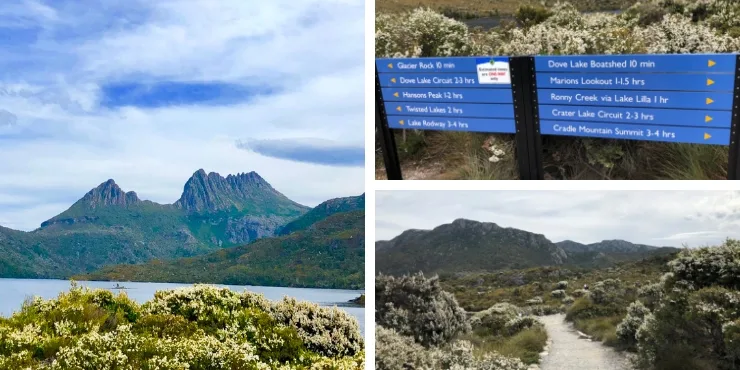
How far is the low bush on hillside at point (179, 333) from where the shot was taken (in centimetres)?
549

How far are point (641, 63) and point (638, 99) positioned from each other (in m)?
0.19

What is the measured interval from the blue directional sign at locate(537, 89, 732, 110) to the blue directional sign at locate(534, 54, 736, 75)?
0.32ft

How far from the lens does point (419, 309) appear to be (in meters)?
3.83

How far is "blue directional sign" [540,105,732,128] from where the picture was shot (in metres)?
3.15

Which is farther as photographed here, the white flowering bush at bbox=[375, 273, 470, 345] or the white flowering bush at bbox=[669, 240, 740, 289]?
the white flowering bush at bbox=[375, 273, 470, 345]

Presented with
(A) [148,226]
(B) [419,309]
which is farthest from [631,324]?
(A) [148,226]

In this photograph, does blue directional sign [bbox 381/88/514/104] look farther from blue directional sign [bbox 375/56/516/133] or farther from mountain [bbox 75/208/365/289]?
mountain [bbox 75/208/365/289]

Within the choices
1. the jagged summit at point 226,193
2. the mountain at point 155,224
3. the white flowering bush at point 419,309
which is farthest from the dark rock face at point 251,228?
the white flowering bush at point 419,309

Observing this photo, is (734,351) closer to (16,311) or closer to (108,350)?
(108,350)

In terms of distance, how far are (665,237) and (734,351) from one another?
678 millimetres

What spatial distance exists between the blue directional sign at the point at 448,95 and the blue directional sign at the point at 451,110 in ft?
0.08

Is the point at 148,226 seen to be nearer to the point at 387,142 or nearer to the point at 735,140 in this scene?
the point at 387,142

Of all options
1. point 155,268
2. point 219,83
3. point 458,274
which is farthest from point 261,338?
point 219,83

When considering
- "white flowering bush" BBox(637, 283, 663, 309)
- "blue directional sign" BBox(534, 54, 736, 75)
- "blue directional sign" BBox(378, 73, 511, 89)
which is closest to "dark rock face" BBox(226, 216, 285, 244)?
"white flowering bush" BBox(637, 283, 663, 309)
